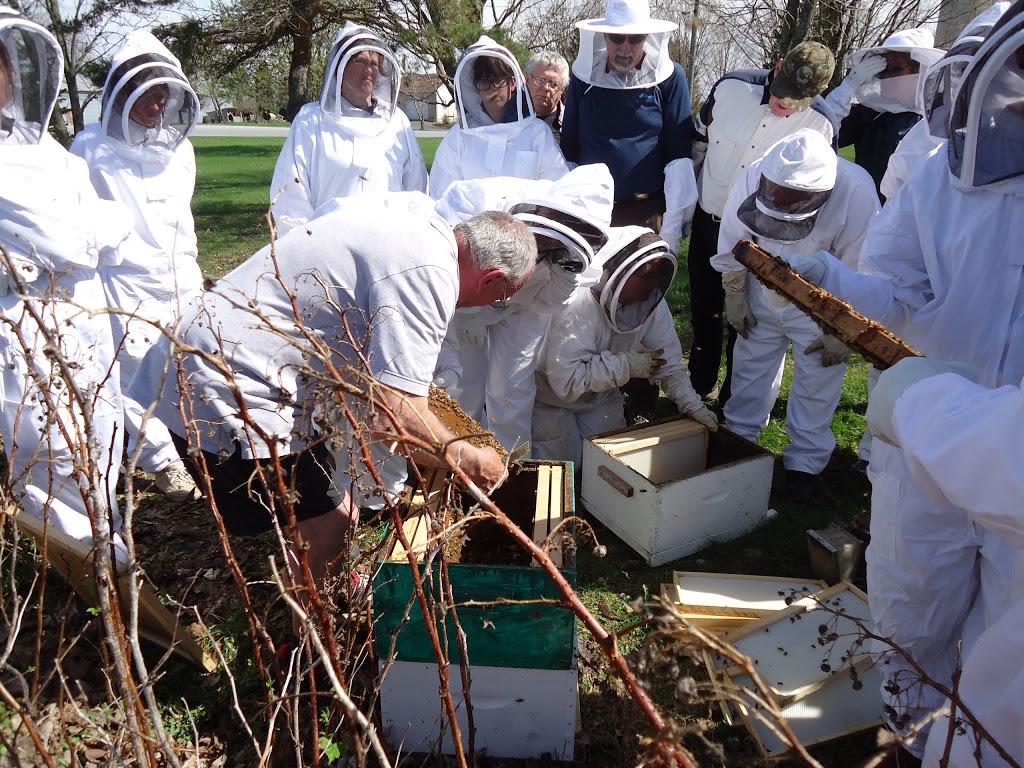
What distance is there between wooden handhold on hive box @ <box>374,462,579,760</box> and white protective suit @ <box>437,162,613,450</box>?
1.33 m

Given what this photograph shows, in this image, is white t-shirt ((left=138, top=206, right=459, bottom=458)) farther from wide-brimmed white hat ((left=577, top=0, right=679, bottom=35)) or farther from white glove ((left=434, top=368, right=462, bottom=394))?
wide-brimmed white hat ((left=577, top=0, right=679, bottom=35))

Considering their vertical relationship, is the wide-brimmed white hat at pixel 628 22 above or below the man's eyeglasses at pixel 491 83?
above

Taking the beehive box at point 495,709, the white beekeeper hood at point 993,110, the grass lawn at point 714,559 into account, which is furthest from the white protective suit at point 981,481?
the beehive box at point 495,709

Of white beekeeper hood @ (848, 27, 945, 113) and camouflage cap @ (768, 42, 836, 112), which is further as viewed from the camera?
white beekeeper hood @ (848, 27, 945, 113)

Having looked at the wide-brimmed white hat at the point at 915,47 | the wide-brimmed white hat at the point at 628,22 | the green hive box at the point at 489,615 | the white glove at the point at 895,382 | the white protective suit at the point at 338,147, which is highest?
the wide-brimmed white hat at the point at 628,22

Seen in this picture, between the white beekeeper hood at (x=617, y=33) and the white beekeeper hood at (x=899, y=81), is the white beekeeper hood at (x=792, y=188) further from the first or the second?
the white beekeeper hood at (x=617, y=33)

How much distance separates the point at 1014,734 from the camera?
1477mm

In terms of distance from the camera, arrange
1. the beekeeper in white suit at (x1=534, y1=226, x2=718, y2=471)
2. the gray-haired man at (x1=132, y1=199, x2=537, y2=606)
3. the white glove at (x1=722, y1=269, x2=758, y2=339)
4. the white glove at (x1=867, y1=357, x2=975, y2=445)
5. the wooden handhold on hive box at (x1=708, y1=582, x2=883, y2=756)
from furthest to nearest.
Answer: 1. the white glove at (x1=722, y1=269, x2=758, y2=339)
2. the beekeeper in white suit at (x1=534, y1=226, x2=718, y2=471)
3. the wooden handhold on hive box at (x1=708, y1=582, x2=883, y2=756)
4. the gray-haired man at (x1=132, y1=199, x2=537, y2=606)
5. the white glove at (x1=867, y1=357, x2=975, y2=445)

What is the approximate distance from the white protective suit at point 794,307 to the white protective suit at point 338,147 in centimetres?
239

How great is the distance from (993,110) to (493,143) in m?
3.49

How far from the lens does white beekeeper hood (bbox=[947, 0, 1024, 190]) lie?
192 centimetres

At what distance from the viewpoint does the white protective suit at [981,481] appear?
1.29 m

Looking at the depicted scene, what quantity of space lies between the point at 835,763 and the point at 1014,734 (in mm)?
1270

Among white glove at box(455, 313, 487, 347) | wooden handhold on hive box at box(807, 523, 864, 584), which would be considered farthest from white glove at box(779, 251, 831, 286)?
white glove at box(455, 313, 487, 347)
